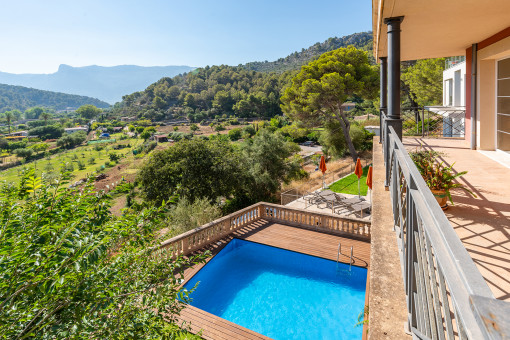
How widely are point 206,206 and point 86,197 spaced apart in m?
9.91

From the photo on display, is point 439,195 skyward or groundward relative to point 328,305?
skyward

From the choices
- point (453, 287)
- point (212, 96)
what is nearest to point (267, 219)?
point (453, 287)

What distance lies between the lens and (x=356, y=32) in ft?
493

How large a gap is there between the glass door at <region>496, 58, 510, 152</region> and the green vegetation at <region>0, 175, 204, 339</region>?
657 centimetres

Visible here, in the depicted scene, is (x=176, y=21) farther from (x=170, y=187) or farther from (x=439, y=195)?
(x=439, y=195)

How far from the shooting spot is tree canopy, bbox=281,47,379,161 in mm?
20062

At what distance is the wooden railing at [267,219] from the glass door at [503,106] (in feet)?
13.4

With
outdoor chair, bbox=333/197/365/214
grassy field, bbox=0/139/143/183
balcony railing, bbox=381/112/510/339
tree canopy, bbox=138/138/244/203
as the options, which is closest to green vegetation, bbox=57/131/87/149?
grassy field, bbox=0/139/143/183

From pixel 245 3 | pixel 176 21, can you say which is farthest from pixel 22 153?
pixel 245 3

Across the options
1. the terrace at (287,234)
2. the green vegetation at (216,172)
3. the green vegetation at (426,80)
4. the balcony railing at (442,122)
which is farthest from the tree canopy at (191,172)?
the green vegetation at (426,80)

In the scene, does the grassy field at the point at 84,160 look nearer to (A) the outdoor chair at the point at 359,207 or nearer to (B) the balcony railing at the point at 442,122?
(A) the outdoor chair at the point at 359,207

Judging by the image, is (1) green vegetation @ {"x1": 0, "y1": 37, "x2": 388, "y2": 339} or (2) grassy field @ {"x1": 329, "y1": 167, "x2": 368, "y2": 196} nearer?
(1) green vegetation @ {"x1": 0, "y1": 37, "x2": 388, "y2": 339}

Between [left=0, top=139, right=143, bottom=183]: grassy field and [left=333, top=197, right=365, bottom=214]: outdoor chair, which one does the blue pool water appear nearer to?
[left=333, top=197, right=365, bottom=214]: outdoor chair

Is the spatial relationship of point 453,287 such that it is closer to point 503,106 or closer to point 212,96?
point 503,106
